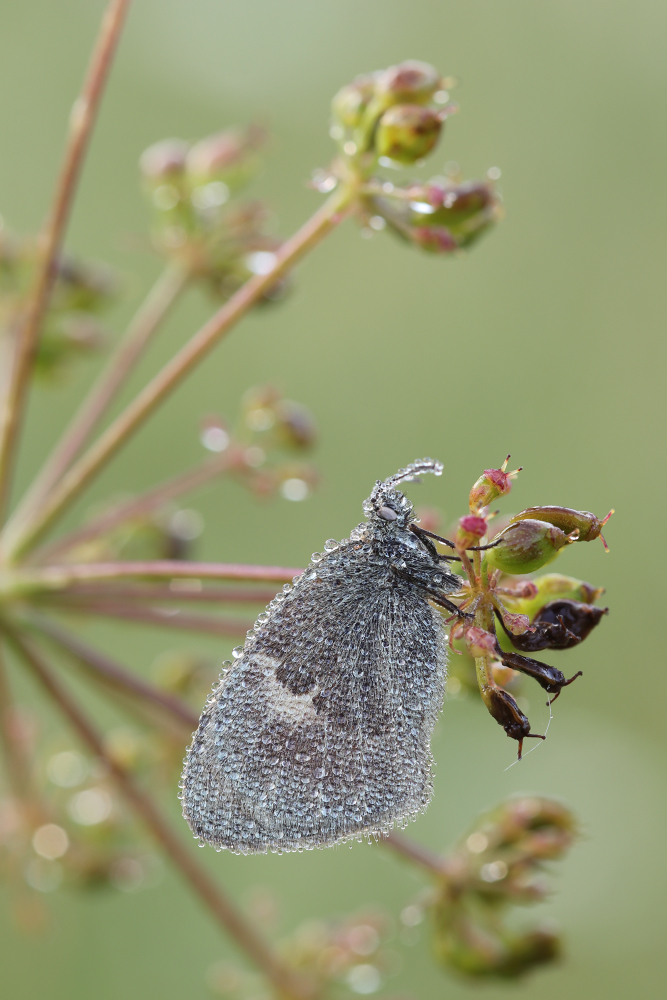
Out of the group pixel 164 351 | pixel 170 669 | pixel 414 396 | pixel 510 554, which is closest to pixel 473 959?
pixel 170 669

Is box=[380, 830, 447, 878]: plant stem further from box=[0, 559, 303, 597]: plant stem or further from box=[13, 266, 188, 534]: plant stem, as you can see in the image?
box=[13, 266, 188, 534]: plant stem

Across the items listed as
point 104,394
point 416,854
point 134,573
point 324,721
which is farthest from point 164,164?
point 416,854

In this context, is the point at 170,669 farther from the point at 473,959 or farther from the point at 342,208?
the point at 342,208

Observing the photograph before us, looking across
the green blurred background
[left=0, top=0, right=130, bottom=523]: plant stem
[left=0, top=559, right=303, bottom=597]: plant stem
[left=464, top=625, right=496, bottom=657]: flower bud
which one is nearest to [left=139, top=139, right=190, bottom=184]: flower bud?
[left=0, top=0, right=130, bottom=523]: plant stem

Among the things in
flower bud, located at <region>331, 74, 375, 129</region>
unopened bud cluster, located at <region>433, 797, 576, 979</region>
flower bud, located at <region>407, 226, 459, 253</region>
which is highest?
flower bud, located at <region>331, 74, 375, 129</region>

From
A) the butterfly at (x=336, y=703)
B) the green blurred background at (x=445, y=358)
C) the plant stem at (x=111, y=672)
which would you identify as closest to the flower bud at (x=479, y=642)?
the butterfly at (x=336, y=703)

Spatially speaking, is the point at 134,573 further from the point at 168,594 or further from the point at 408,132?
the point at 408,132

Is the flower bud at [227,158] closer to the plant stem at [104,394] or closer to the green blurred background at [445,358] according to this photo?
the plant stem at [104,394]
